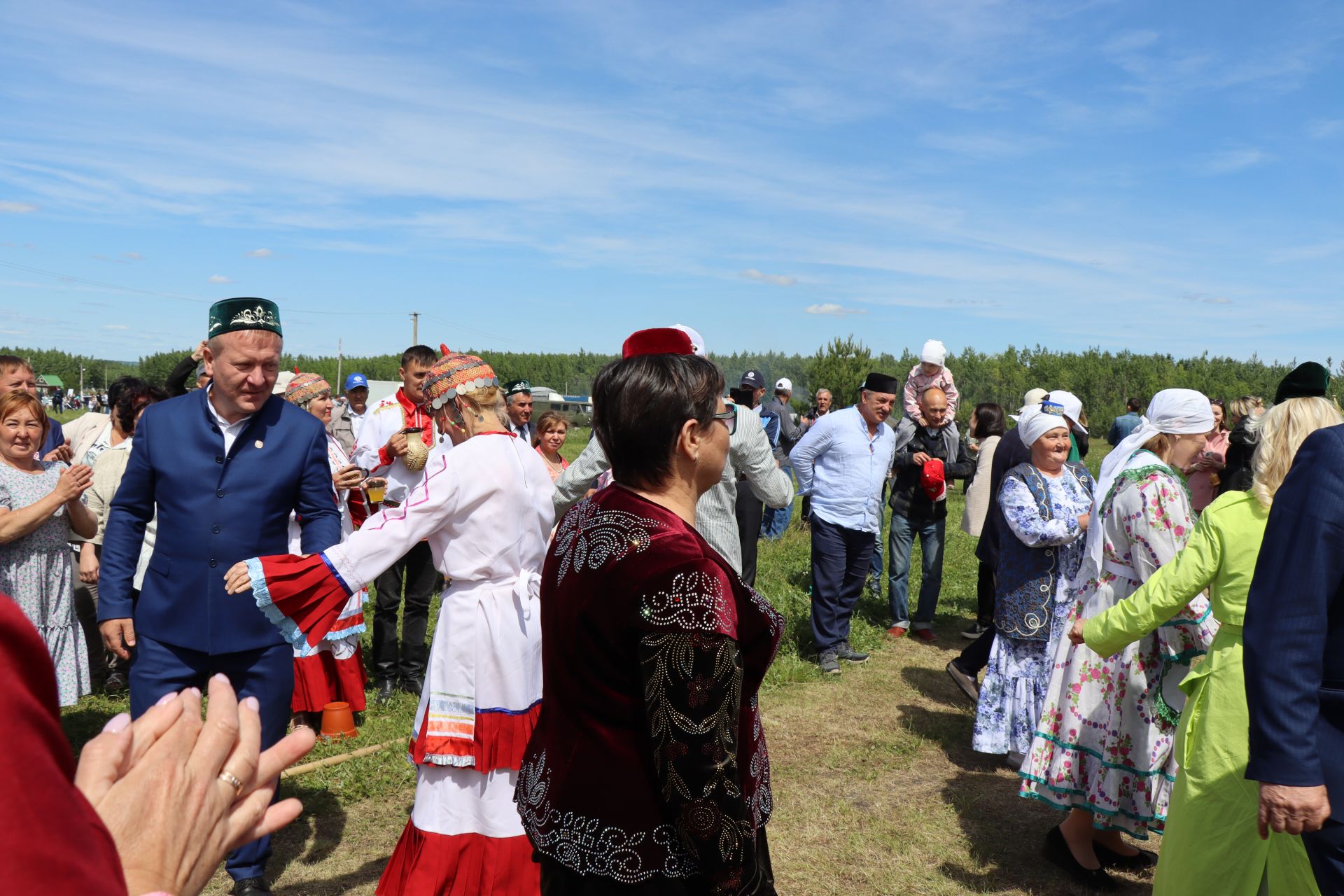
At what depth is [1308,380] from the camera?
360cm

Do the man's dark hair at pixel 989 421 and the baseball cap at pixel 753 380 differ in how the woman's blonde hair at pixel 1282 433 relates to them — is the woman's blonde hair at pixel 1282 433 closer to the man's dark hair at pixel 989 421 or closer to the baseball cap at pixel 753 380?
the man's dark hair at pixel 989 421

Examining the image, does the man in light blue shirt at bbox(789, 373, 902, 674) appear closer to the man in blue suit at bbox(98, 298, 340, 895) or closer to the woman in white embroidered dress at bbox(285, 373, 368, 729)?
the woman in white embroidered dress at bbox(285, 373, 368, 729)

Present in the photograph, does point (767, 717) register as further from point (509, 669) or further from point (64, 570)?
point (64, 570)

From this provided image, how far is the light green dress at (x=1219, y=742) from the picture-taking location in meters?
2.69

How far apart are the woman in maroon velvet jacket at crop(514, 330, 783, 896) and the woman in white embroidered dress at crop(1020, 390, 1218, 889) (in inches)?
97.5

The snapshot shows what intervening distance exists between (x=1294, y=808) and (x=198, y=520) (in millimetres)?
3441

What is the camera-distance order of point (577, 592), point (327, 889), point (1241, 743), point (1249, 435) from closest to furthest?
point (577, 592)
point (1241, 743)
point (327, 889)
point (1249, 435)

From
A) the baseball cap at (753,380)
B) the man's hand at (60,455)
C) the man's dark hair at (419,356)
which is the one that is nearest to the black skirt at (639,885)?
the man's hand at (60,455)

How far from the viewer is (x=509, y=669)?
11.6 feet

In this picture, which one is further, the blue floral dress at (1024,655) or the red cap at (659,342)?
the blue floral dress at (1024,655)

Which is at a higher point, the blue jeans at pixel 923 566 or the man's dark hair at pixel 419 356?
the man's dark hair at pixel 419 356

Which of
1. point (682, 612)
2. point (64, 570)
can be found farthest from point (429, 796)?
point (64, 570)

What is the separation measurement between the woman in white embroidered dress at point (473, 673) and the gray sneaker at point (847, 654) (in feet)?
13.9

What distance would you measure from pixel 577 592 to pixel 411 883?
2044 millimetres
